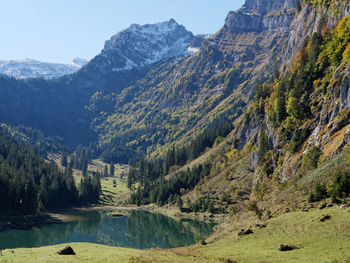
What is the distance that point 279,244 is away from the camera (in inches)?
1651

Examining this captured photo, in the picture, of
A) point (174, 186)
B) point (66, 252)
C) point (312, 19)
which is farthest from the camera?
point (174, 186)

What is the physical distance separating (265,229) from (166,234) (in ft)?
204

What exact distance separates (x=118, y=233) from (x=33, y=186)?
48.1 metres

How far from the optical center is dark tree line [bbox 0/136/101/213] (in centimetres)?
11981

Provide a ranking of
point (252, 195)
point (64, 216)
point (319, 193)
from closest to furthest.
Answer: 1. point (319, 193)
2. point (252, 195)
3. point (64, 216)

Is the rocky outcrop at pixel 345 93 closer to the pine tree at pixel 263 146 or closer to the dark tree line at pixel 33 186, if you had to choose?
the pine tree at pixel 263 146

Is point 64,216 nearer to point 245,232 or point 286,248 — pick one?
point 245,232

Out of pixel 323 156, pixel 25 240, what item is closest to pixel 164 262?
pixel 323 156

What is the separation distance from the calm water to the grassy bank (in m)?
43.3

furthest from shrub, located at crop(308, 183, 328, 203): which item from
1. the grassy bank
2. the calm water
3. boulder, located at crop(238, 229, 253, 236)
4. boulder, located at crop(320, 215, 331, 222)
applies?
the calm water

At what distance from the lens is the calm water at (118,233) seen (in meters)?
89.8

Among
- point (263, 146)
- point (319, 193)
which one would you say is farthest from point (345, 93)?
point (263, 146)

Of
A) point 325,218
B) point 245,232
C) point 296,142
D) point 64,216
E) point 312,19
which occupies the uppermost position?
point 312,19

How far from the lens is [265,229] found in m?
51.7
